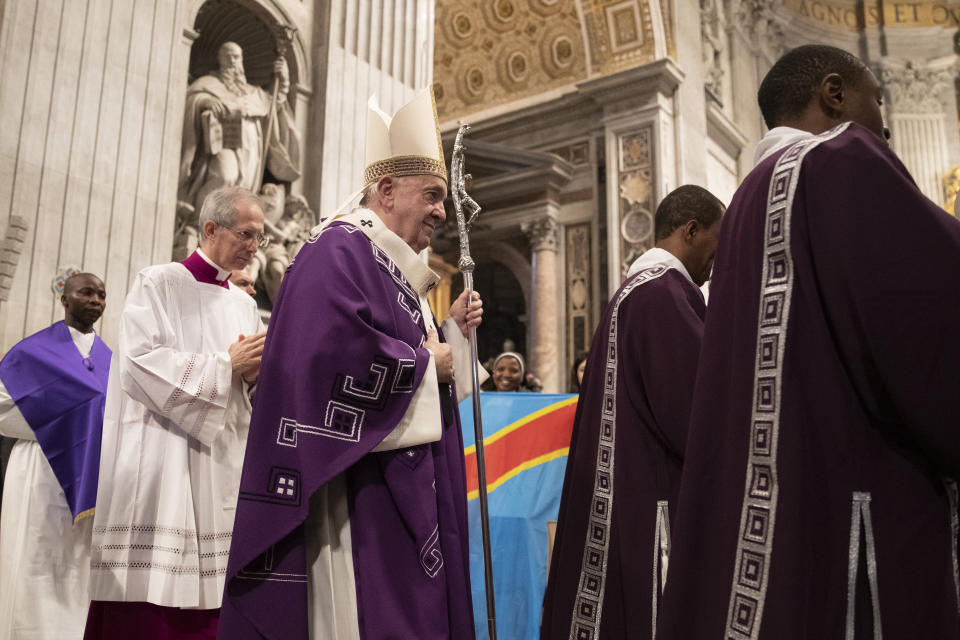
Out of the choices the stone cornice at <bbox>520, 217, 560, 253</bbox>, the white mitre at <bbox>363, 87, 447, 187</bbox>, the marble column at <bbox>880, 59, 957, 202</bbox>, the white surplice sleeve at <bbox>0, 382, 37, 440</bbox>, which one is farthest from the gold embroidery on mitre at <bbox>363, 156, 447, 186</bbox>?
the marble column at <bbox>880, 59, 957, 202</bbox>

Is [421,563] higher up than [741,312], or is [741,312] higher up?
[741,312]

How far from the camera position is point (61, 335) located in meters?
3.74

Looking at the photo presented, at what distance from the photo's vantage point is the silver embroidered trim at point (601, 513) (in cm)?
249

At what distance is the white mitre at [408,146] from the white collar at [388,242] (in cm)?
20

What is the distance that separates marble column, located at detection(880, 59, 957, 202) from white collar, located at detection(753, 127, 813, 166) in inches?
668

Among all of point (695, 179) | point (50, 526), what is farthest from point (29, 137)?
point (695, 179)

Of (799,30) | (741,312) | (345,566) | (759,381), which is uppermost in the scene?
(799,30)

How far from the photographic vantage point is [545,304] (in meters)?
12.6

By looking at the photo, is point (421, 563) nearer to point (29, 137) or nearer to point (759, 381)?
point (759, 381)

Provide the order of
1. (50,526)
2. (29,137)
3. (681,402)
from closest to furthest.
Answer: (681,402) < (50,526) < (29,137)

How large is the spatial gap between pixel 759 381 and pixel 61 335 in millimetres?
3357

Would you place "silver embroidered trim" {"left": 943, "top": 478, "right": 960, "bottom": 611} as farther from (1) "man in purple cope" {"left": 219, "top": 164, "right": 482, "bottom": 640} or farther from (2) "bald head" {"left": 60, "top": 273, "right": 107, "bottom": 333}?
(2) "bald head" {"left": 60, "top": 273, "right": 107, "bottom": 333}

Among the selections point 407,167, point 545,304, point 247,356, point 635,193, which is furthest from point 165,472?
point 545,304

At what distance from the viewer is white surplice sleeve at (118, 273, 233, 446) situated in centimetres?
257
